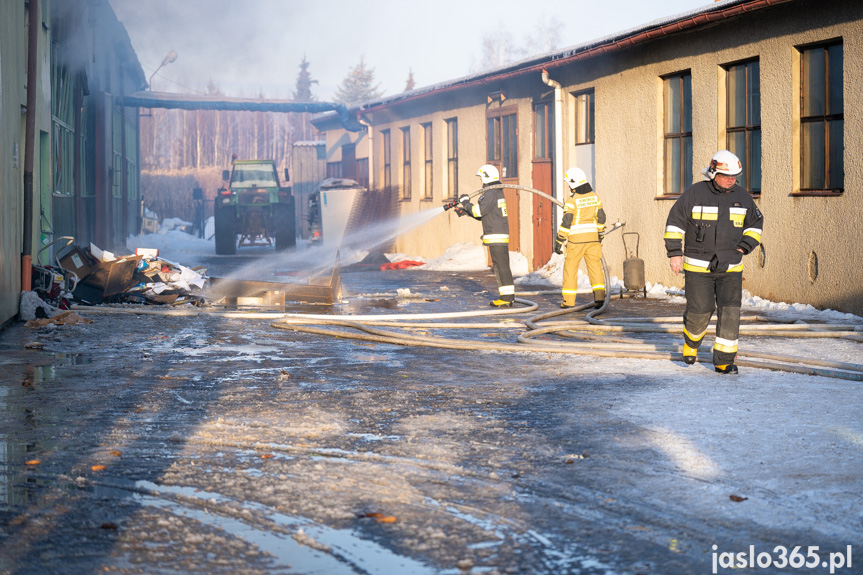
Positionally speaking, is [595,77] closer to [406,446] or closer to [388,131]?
[388,131]

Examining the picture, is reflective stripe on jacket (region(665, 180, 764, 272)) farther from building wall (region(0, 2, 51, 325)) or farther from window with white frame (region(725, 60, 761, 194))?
building wall (region(0, 2, 51, 325))

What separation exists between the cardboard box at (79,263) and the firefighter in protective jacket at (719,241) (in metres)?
8.18

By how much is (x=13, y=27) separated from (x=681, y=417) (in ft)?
29.9

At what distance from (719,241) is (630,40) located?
26.9 feet

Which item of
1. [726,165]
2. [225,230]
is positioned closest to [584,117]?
[726,165]

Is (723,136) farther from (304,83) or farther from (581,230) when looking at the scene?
(304,83)

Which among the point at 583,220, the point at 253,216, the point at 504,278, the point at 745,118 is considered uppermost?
the point at 745,118

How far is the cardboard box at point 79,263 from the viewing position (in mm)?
12797

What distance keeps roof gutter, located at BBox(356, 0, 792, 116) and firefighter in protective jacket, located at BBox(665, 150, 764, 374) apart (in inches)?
214

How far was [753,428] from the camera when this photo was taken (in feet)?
18.5

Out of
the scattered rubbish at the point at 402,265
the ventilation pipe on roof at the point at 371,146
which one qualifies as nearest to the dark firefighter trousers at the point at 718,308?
the scattered rubbish at the point at 402,265

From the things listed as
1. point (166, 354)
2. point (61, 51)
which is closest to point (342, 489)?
point (166, 354)

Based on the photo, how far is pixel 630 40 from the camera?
49.1 ft

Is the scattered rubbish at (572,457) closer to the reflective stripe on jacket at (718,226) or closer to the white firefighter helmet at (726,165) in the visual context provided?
the reflective stripe on jacket at (718,226)
